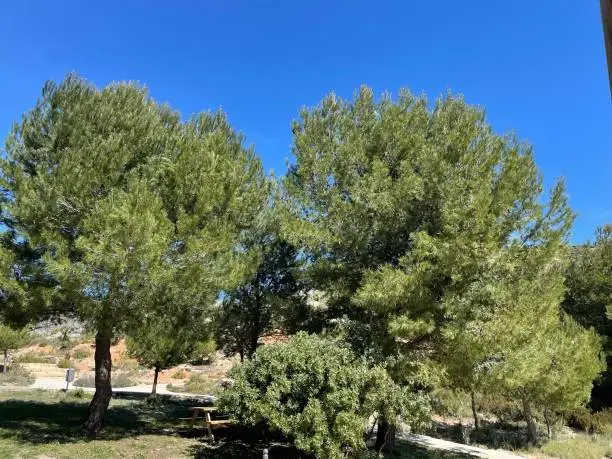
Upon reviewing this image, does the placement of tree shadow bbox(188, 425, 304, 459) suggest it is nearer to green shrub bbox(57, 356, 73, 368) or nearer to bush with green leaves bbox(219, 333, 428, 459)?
bush with green leaves bbox(219, 333, 428, 459)

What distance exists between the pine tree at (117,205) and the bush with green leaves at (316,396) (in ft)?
8.43

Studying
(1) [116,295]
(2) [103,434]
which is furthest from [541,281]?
(2) [103,434]

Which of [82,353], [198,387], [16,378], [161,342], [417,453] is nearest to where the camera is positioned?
[417,453]

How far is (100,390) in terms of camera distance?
11.9 metres

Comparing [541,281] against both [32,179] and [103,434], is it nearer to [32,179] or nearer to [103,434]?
[103,434]

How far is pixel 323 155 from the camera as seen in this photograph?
1282cm

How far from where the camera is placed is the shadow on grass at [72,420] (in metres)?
10.8

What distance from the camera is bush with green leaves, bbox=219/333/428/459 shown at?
28.7ft

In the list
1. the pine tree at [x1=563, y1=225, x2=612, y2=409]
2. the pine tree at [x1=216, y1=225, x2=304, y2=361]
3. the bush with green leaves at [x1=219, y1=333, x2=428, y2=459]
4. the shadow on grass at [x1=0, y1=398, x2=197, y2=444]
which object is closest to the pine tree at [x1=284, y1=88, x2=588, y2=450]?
the bush with green leaves at [x1=219, y1=333, x2=428, y2=459]

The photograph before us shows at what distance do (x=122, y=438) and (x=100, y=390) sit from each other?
1369mm

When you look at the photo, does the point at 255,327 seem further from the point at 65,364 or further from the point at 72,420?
the point at 65,364

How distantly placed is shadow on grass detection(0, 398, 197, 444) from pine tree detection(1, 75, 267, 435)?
830 millimetres

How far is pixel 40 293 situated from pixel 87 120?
420 cm

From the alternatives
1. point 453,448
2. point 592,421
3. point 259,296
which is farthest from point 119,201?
point 592,421
